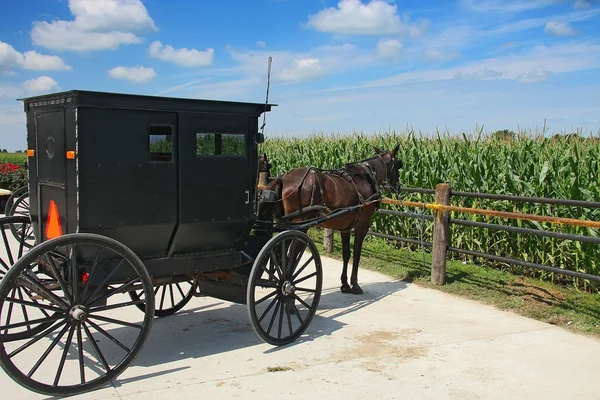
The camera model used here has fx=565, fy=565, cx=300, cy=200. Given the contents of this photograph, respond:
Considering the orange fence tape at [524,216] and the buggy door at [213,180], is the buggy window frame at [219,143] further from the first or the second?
the orange fence tape at [524,216]

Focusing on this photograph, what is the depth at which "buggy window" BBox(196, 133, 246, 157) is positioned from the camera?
5164 mm

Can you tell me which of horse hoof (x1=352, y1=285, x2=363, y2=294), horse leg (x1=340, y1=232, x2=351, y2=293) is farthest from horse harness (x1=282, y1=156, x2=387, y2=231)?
horse hoof (x1=352, y1=285, x2=363, y2=294)

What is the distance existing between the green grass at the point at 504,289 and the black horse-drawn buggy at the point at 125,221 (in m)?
3.04

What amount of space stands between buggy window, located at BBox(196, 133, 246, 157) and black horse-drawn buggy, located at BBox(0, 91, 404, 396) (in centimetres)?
1

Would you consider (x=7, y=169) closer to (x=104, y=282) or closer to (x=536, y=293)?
(x=104, y=282)

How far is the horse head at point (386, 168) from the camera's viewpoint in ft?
27.7

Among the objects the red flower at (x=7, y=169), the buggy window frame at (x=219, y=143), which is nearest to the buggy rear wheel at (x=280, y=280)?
the buggy window frame at (x=219, y=143)

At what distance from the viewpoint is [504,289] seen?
8070mm

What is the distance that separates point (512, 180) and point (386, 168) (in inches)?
97.6

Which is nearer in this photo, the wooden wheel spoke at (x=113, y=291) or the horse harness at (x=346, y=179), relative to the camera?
the wooden wheel spoke at (x=113, y=291)

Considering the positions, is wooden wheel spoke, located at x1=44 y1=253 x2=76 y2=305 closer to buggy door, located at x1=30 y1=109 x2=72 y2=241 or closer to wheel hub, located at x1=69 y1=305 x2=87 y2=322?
wheel hub, located at x1=69 y1=305 x2=87 y2=322

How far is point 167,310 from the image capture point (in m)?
6.75

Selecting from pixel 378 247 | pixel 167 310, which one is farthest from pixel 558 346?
pixel 378 247

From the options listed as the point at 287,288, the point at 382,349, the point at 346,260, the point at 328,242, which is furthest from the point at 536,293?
the point at 328,242
